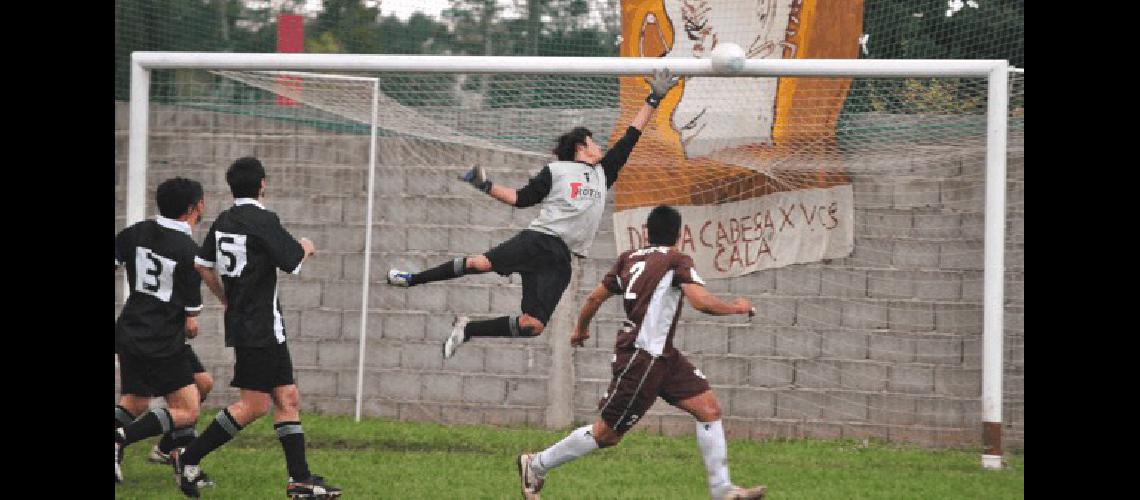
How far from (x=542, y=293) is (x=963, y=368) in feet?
11.1

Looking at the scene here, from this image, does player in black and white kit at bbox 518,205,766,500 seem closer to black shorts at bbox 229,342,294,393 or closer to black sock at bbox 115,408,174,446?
black shorts at bbox 229,342,294,393

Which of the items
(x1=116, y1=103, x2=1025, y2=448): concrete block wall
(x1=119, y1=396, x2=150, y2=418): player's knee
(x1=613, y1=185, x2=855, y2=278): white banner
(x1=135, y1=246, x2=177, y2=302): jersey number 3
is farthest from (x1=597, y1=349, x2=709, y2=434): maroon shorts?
(x1=116, y1=103, x2=1025, y2=448): concrete block wall

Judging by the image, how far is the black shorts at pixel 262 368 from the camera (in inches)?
271

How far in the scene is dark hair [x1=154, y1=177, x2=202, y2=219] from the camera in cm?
737

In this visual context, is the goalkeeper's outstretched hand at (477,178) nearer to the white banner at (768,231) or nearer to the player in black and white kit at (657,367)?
the player in black and white kit at (657,367)

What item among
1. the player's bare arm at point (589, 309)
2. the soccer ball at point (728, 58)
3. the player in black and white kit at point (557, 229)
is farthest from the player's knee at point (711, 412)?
the soccer ball at point (728, 58)

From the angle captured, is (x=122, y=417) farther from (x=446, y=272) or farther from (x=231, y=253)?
(x=446, y=272)

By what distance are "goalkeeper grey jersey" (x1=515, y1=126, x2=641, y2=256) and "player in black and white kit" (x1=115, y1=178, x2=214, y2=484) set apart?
1797 mm

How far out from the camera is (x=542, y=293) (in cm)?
777

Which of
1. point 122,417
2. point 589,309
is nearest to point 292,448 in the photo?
point 122,417

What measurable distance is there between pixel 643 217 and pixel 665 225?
2998 millimetres

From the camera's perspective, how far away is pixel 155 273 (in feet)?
24.1

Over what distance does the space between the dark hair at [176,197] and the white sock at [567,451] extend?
7.52ft

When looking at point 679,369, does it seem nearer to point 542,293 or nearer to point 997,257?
point 542,293
